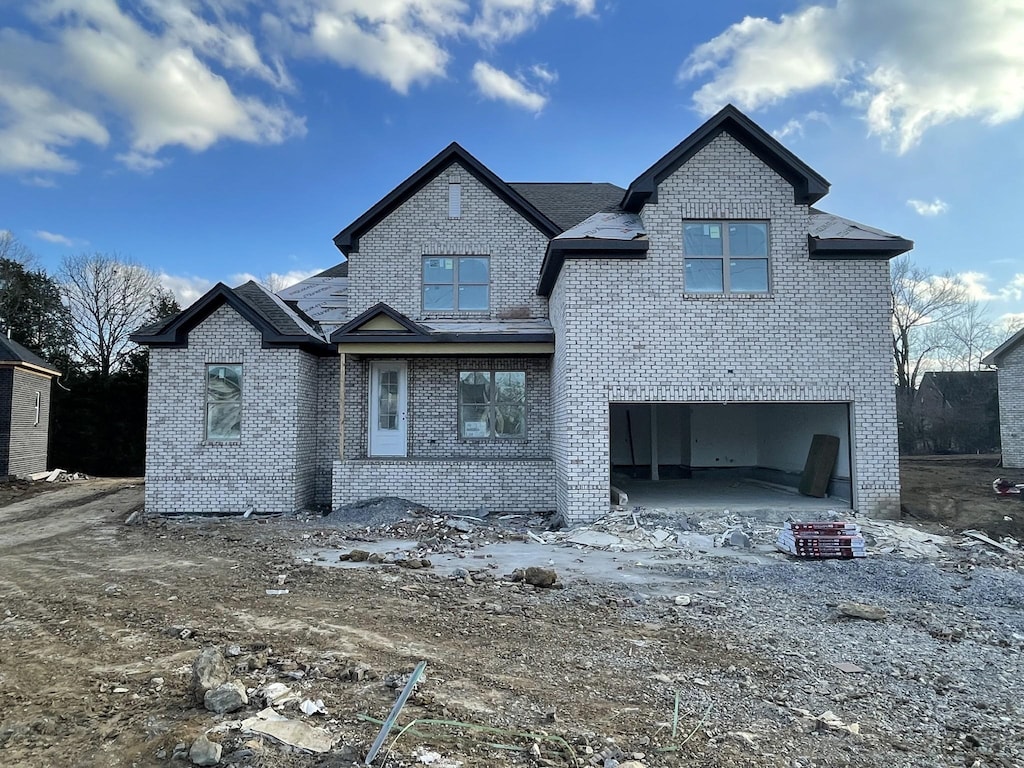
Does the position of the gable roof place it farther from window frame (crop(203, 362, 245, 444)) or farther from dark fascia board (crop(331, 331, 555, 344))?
dark fascia board (crop(331, 331, 555, 344))

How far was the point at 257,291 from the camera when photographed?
46.2 feet

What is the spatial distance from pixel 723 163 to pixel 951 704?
31.5 feet

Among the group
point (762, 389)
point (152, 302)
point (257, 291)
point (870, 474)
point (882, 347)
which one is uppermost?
point (152, 302)

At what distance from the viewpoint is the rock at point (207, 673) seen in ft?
12.9

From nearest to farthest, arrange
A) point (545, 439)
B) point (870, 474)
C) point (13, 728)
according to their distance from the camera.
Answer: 1. point (13, 728)
2. point (870, 474)
3. point (545, 439)

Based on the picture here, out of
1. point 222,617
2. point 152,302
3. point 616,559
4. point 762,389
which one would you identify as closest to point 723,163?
point 762,389

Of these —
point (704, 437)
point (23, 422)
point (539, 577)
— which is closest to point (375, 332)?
point (539, 577)

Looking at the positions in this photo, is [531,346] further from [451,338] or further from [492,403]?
[492,403]

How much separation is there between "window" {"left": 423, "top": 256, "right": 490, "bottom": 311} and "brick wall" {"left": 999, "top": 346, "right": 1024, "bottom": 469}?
18.1 metres

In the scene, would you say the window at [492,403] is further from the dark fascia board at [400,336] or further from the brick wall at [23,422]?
the brick wall at [23,422]

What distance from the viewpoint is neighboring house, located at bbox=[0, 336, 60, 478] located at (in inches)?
820

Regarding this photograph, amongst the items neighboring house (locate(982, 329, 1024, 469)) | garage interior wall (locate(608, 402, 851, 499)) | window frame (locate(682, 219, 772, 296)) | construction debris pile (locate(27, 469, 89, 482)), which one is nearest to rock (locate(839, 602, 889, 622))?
window frame (locate(682, 219, 772, 296))

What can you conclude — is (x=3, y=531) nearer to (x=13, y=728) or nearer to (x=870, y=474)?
(x=13, y=728)

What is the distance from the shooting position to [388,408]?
13.8 meters
